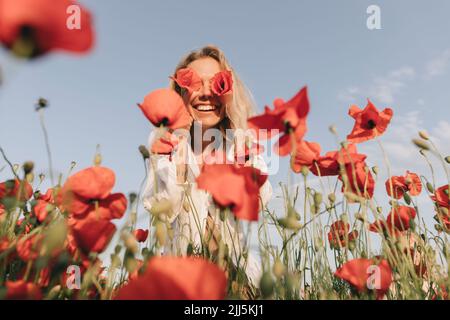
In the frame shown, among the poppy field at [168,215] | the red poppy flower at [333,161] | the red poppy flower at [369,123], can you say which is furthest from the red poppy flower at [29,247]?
the red poppy flower at [369,123]

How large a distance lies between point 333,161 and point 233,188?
60cm

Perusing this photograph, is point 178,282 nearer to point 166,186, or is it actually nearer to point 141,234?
point 141,234

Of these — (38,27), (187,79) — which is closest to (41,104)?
(38,27)

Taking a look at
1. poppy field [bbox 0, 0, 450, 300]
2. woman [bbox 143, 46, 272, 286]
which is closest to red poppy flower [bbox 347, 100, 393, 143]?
poppy field [bbox 0, 0, 450, 300]

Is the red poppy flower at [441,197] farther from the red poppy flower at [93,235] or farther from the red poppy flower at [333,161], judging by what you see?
the red poppy flower at [93,235]

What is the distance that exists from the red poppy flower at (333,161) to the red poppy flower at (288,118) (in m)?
0.32

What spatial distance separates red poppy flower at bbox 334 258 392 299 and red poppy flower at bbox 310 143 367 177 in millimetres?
358

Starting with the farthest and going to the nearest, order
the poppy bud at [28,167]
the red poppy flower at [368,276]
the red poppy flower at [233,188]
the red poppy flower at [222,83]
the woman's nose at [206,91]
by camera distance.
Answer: the woman's nose at [206,91]
the red poppy flower at [222,83]
the poppy bud at [28,167]
the red poppy flower at [368,276]
the red poppy flower at [233,188]

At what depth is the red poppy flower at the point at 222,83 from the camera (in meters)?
2.30

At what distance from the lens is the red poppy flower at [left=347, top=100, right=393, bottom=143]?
1.61 meters

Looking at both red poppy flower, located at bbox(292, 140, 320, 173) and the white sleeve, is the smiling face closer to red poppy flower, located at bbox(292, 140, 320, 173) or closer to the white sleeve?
the white sleeve

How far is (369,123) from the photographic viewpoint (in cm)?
164

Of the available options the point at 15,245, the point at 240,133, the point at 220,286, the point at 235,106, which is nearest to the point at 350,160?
the point at 220,286
